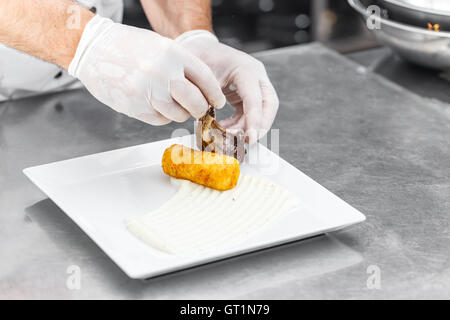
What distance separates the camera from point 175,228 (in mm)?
1231

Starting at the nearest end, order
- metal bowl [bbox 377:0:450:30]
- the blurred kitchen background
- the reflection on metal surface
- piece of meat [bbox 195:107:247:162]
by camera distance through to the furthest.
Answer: the reflection on metal surface → piece of meat [bbox 195:107:247:162] → metal bowl [bbox 377:0:450:30] → the blurred kitchen background

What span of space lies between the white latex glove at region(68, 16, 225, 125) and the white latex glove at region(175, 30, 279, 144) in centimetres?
18

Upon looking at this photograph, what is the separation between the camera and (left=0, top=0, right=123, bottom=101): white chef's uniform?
1847 millimetres

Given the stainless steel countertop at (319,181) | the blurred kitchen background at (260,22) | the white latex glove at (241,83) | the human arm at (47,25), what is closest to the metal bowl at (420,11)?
the stainless steel countertop at (319,181)

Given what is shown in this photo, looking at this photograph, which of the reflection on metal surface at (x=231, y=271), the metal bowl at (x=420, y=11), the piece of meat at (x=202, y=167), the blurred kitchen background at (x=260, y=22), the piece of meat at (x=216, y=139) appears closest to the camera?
the reflection on metal surface at (x=231, y=271)

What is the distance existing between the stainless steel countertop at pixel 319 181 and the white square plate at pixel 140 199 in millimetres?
44

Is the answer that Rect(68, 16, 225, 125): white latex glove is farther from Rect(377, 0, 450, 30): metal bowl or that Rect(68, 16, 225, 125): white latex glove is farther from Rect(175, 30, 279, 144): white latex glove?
Rect(377, 0, 450, 30): metal bowl

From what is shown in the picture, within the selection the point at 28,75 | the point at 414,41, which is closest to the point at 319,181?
the point at 414,41

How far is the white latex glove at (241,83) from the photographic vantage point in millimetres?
1583

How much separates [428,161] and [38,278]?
0.95 metres

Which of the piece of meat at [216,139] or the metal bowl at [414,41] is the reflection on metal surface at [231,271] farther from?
the metal bowl at [414,41]

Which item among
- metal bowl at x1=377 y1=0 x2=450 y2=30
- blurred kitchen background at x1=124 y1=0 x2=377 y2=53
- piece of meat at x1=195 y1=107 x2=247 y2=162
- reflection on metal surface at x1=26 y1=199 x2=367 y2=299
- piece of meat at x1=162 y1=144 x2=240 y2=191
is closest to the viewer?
reflection on metal surface at x1=26 y1=199 x2=367 y2=299

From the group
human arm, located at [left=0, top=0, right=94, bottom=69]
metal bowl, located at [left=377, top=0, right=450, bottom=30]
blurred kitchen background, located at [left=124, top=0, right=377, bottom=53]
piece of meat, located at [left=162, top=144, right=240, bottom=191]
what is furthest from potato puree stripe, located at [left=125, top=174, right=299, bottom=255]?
blurred kitchen background, located at [left=124, top=0, right=377, bottom=53]

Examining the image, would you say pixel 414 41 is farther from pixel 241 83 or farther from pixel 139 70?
pixel 139 70
